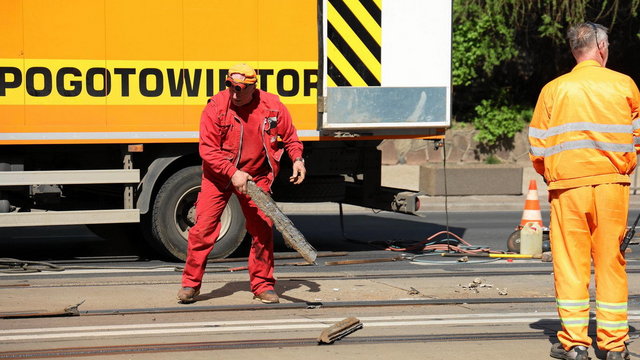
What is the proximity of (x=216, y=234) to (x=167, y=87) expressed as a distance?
107 inches

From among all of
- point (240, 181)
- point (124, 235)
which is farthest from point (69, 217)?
point (240, 181)

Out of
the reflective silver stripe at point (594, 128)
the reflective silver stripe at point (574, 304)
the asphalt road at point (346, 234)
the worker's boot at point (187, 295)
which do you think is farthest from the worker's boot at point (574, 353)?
the asphalt road at point (346, 234)

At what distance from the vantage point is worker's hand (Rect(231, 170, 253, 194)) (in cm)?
748

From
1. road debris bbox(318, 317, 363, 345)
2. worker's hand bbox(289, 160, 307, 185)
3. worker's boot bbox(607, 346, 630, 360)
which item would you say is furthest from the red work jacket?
worker's boot bbox(607, 346, 630, 360)

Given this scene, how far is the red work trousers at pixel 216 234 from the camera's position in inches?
309

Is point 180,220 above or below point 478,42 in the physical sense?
below

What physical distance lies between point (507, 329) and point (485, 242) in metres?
5.62

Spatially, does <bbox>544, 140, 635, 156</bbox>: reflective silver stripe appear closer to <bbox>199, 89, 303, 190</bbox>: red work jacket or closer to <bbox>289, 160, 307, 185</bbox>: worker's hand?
<bbox>289, 160, 307, 185</bbox>: worker's hand

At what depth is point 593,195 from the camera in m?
6.10

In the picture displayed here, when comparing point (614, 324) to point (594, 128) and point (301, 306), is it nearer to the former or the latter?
point (594, 128)

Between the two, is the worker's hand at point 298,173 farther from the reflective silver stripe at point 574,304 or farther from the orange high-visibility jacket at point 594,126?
the reflective silver stripe at point 574,304

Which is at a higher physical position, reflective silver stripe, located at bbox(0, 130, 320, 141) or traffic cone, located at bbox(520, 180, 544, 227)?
reflective silver stripe, located at bbox(0, 130, 320, 141)

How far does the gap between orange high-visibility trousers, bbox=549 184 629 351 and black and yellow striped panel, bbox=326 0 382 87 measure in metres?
4.54

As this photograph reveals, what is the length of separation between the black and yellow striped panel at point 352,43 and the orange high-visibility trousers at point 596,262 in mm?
4541
